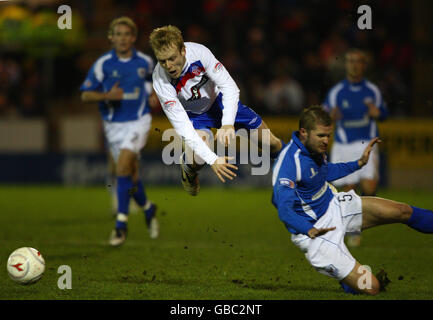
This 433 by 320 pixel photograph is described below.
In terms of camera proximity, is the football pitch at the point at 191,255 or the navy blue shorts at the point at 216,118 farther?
the navy blue shorts at the point at 216,118

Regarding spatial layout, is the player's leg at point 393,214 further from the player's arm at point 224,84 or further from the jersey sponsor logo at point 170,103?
the jersey sponsor logo at point 170,103

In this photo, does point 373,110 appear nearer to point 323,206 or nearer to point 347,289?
point 323,206

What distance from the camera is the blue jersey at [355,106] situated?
8938 mm

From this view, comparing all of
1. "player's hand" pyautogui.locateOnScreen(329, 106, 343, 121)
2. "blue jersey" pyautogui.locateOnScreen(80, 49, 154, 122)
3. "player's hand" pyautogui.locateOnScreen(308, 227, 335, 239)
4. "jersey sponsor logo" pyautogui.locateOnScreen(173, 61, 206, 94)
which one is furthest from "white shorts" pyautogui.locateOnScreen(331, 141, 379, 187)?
"player's hand" pyautogui.locateOnScreen(308, 227, 335, 239)

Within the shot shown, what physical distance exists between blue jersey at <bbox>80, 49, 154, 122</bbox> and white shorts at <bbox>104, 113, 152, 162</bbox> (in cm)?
6

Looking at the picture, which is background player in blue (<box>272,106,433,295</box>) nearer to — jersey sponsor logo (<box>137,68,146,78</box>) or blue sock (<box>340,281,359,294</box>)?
blue sock (<box>340,281,359,294</box>)

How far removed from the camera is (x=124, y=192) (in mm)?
8156

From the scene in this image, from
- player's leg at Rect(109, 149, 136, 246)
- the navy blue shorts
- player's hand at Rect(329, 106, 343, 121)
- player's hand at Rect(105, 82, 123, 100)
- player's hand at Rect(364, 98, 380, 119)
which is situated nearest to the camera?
the navy blue shorts

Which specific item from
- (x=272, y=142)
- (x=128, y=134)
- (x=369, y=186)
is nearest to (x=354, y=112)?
(x=369, y=186)

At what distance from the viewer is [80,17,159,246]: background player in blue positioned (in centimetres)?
825

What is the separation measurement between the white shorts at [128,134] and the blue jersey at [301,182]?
3.19 m

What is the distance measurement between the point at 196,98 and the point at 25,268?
6.74 ft

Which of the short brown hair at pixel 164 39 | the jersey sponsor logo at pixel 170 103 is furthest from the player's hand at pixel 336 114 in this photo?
the short brown hair at pixel 164 39

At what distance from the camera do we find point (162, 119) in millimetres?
15609
